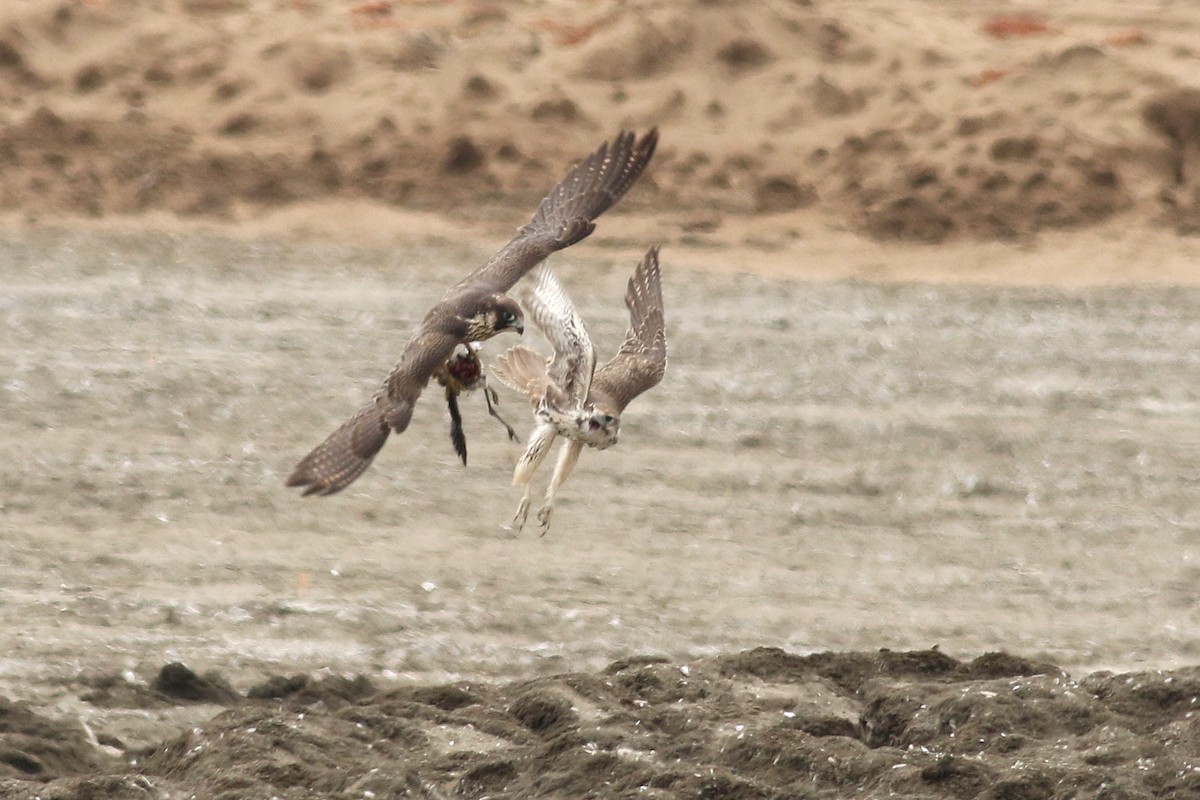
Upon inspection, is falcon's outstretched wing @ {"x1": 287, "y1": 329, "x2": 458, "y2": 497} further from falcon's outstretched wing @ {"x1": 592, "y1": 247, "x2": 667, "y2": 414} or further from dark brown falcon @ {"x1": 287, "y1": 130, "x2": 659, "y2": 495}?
falcon's outstretched wing @ {"x1": 592, "y1": 247, "x2": 667, "y2": 414}

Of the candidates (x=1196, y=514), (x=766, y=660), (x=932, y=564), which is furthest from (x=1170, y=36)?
(x=766, y=660)

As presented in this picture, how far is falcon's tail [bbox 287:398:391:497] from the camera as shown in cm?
695

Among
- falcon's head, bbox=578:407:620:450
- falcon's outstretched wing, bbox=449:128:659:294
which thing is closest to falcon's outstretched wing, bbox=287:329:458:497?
falcon's head, bbox=578:407:620:450

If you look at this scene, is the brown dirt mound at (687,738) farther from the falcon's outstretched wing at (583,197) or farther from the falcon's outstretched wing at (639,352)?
the falcon's outstretched wing at (583,197)

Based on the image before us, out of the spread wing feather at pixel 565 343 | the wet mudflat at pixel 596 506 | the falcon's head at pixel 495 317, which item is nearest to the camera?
the falcon's head at pixel 495 317

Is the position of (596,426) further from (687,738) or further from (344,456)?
(344,456)

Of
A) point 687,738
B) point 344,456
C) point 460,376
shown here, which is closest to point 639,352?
point 460,376

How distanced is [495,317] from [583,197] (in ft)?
4.46

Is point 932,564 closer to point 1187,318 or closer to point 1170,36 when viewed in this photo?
point 1187,318

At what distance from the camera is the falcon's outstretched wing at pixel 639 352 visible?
8.65 m

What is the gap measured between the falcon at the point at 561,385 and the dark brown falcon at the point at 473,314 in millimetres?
187

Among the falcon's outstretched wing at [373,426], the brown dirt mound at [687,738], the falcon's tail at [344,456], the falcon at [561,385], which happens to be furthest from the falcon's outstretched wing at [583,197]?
the brown dirt mound at [687,738]

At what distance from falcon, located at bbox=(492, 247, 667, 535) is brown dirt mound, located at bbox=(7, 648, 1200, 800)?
780mm

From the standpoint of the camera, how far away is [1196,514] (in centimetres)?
1205
